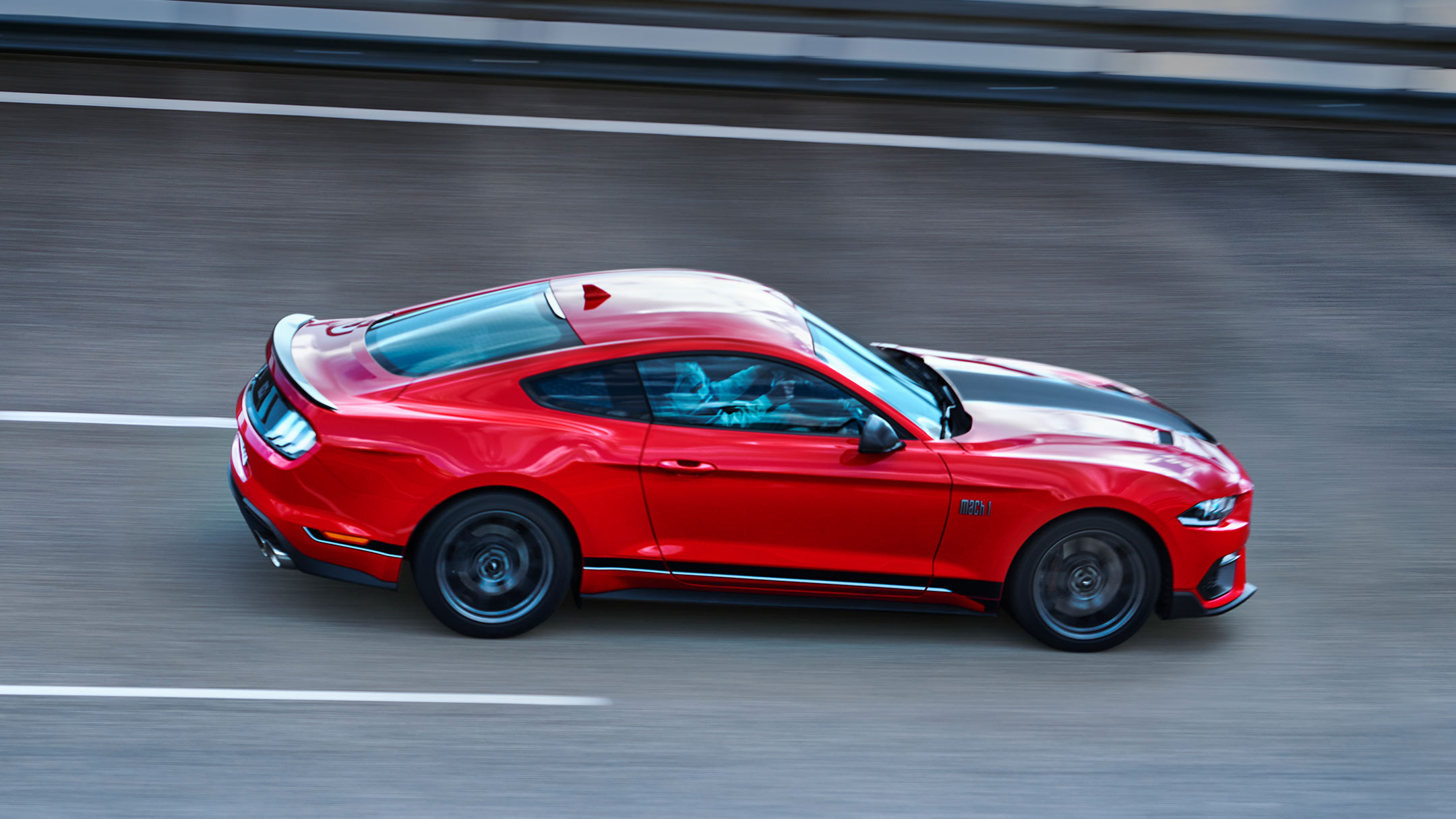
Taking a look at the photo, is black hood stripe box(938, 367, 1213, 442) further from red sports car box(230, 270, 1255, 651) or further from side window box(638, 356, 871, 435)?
side window box(638, 356, 871, 435)

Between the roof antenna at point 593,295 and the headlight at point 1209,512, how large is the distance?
2.57 m

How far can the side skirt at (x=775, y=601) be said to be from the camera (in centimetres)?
571

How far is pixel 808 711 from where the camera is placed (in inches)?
211

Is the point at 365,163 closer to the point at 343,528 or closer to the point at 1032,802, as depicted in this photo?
the point at 343,528

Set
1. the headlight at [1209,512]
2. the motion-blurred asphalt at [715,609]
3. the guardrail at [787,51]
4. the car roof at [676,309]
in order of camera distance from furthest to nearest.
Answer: the guardrail at [787,51] → the headlight at [1209,512] → the car roof at [676,309] → the motion-blurred asphalt at [715,609]

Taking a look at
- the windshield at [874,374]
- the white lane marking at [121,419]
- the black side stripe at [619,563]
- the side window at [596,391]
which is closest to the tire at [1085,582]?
the windshield at [874,374]

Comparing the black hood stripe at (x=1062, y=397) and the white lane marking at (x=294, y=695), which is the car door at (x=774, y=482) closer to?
the white lane marking at (x=294, y=695)

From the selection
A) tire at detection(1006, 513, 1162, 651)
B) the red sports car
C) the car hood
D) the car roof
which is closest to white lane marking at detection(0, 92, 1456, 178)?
the car hood

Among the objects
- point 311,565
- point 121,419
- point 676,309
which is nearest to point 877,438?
point 676,309

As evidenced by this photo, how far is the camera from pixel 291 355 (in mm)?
5812

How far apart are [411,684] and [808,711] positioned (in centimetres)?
151

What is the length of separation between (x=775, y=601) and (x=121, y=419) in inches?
152

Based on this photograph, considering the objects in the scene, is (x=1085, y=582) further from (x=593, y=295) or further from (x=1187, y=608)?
(x=593, y=295)

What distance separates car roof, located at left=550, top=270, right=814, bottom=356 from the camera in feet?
18.7
